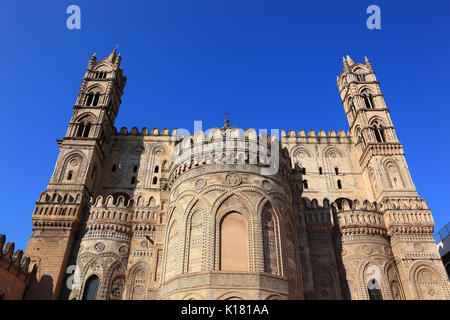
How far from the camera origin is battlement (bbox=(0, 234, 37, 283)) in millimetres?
17719

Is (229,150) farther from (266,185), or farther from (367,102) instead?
(367,102)

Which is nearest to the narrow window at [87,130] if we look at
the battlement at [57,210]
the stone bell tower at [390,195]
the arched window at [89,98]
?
the arched window at [89,98]

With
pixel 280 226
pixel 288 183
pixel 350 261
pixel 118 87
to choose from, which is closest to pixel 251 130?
pixel 288 183

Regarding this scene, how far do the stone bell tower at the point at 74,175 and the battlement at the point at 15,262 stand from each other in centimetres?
82

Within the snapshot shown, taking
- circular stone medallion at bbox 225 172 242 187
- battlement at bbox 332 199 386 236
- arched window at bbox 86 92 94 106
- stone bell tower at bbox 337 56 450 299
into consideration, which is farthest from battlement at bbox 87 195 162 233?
stone bell tower at bbox 337 56 450 299

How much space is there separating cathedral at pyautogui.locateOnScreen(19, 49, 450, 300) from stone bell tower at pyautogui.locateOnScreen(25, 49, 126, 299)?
94mm

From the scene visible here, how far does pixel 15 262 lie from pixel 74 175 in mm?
8339

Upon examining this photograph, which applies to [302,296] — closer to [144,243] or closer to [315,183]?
[144,243]

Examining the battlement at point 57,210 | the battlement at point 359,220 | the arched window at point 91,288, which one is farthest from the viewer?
the battlement at point 359,220

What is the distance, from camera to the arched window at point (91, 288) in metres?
20.3

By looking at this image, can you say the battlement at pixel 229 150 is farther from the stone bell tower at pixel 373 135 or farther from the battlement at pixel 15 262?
the stone bell tower at pixel 373 135

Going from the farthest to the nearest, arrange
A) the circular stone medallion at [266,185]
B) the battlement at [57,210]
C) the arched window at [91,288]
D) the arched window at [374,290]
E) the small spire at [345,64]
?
the small spire at [345,64]
the battlement at [57,210]
the arched window at [374,290]
the arched window at [91,288]
the circular stone medallion at [266,185]

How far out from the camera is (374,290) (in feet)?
69.2
